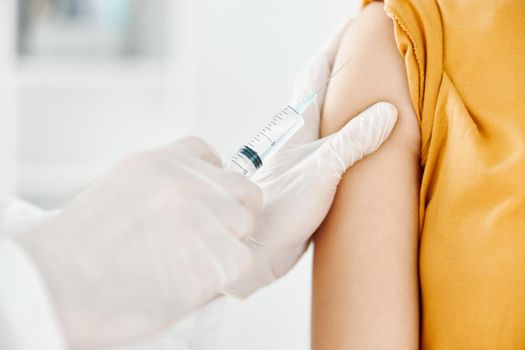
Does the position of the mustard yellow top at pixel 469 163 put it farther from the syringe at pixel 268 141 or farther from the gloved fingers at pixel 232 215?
the gloved fingers at pixel 232 215

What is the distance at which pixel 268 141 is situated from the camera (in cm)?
116

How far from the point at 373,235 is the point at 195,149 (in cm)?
30

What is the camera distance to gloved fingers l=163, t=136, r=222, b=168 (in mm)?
1015

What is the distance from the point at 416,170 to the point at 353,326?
269 millimetres

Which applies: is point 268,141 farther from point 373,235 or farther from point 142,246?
point 142,246

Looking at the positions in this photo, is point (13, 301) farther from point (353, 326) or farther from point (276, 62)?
point (276, 62)

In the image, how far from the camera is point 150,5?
4.34 m

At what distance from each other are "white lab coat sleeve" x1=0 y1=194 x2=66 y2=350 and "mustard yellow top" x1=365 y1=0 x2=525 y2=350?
1.81 ft

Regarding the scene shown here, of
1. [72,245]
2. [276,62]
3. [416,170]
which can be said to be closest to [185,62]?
[276,62]

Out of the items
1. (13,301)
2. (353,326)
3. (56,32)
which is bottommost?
(56,32)

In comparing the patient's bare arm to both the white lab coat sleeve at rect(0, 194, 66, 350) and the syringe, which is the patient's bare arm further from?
the white lab coat sleeve at rect(0, 194, 66, 350)

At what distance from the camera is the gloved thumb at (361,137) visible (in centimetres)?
113

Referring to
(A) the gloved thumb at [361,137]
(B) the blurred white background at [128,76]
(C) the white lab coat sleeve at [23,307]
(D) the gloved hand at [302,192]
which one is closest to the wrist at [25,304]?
→ (C) the white lab coat sleeve at [23,307]

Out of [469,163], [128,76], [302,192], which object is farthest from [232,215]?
[128,76]
